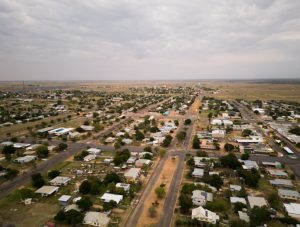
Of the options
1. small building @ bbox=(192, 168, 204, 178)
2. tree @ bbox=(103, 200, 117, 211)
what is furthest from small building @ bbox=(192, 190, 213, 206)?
tree @ bbox=(103, 200, 117, 211)

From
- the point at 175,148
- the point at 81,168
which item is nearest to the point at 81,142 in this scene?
the point at 81,168

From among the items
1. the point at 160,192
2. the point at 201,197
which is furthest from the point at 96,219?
the point at 201,197

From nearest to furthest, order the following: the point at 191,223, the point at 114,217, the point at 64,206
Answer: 1. the point at 191,223
2. the point at 114,217
3. the point at 64,206

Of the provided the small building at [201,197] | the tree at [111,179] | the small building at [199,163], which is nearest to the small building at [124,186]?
the tree at [111,179]

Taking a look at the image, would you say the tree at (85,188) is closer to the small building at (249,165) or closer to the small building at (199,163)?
the small building at (199,163)

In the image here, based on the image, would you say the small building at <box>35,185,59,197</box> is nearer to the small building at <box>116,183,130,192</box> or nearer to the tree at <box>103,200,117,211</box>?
the small building at <box>116,183,130,192</box>

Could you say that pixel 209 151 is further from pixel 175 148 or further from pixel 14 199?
pixel 14 199

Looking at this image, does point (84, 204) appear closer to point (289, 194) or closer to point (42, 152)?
point (42, 152)
